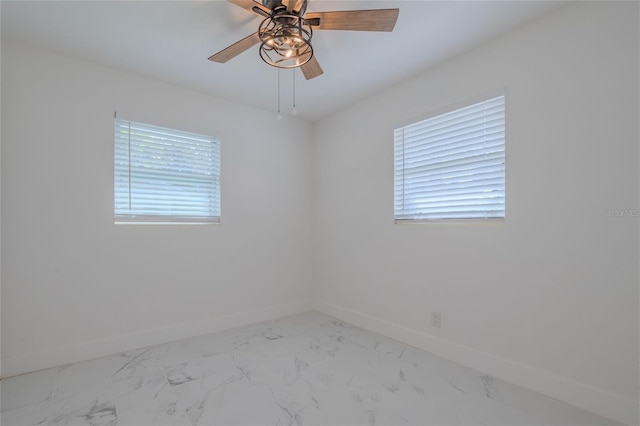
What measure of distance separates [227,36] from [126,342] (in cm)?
266

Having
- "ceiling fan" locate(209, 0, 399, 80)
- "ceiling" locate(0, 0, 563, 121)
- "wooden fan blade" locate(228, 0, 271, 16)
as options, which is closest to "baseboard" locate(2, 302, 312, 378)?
"ceiling" locate(0, 0, 563, 121)

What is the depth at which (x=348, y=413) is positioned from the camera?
1839 mm

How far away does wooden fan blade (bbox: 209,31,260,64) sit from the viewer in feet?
6.13

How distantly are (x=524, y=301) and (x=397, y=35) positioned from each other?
2.07m

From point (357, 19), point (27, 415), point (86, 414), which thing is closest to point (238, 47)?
point (357, 19)

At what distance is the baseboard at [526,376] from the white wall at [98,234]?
5.55 ft

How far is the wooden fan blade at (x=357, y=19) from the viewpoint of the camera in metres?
1.60

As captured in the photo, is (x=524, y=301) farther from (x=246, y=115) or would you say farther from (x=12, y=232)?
(x=12, y=232)

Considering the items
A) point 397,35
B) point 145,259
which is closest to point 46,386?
point 145,259

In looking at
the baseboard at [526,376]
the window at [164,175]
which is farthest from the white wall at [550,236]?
the window at [164,175]

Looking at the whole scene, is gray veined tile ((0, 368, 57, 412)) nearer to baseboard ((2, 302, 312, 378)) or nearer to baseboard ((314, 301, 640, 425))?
baseboard ((2, 302, 312, 378))

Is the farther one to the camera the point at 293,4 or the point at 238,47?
the point at 238,47

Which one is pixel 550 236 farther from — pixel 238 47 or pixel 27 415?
pixel 27 415

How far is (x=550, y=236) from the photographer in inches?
79.8
